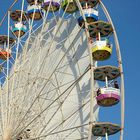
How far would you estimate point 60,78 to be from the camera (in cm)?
2281

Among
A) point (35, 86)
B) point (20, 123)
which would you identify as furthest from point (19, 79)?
point (20, 123)

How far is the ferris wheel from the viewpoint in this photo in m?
19.3

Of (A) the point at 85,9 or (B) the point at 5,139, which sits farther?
(A) the point at 85,9

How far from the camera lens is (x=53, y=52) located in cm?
2355

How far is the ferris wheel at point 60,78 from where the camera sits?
63.4ft

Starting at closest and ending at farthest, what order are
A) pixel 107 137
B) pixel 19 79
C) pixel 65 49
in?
pixel 107 137, pixel 19 79, pixel 65 49

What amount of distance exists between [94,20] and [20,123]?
19.0ft

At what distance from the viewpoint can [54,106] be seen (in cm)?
2238

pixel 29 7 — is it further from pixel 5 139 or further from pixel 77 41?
pixel 5 139

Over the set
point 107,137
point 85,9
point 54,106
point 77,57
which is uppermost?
point 85,9

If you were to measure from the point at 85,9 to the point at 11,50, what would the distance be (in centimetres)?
421

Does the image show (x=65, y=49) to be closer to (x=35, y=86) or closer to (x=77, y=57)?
(x=77, y=57)

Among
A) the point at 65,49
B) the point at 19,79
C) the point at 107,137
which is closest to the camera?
the point at 107,137

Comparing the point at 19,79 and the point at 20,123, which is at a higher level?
the point at 19,79
